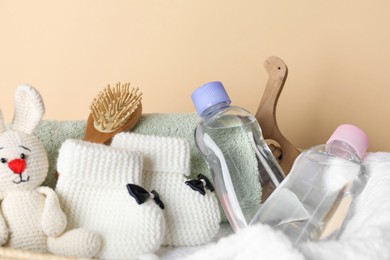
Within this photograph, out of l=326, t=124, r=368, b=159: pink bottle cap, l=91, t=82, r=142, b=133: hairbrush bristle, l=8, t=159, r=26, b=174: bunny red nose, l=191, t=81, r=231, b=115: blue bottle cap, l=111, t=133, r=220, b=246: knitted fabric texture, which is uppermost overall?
l=191, t=81, r=231, b=115: blue bottle cap

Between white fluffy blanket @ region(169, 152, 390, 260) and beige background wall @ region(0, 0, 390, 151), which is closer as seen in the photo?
white fluffy blanket @ region(169, 152, 390, 260)

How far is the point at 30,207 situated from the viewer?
531 mm

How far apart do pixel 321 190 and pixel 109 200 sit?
0.24 m

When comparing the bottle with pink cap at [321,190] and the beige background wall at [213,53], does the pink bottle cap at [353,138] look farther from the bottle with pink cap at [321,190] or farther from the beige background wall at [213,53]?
the beige background wall at [213,53]

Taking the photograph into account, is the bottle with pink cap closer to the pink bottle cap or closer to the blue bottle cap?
the pink bottle cap

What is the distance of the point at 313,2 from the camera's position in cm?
89

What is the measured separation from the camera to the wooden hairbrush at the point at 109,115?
0.64m

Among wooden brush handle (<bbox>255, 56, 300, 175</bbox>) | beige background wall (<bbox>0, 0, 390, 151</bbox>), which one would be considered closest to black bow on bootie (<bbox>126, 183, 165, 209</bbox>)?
wooden brush handle (<bbox>255, 56, 300, 175</bbox>)

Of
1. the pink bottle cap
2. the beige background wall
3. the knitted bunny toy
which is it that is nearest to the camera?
the knitted bunny toy

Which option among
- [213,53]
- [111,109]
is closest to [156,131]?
[111,109]

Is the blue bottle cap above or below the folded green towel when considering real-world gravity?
above

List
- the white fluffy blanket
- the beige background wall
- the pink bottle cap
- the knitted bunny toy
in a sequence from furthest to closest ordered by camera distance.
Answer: the beige background wall
the pink bottle cap
the knitted bunny toy
the white fluffy blanket

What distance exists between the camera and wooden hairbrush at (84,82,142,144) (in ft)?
2.10

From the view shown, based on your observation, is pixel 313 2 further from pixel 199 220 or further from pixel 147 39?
pixel 199 220
